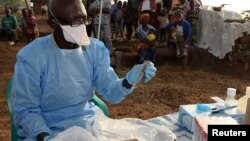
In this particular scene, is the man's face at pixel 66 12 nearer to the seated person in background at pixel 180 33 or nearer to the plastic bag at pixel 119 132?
the plastic bag at pixel 119 132

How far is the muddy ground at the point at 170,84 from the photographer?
441 cm

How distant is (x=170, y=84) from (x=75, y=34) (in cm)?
366

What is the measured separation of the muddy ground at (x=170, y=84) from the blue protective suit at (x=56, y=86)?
1.66m

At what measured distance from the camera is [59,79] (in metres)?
2.08

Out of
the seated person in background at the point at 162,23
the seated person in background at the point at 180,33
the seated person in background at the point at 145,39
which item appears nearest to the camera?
the seated person in background at the point at 145,39

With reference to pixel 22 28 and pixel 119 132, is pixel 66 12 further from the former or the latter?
pixel 22 28

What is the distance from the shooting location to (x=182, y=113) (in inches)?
81.7

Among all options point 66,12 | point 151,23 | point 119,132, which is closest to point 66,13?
point 66,12

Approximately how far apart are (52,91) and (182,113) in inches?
30.7

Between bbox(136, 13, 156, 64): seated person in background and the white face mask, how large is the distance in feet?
13.8

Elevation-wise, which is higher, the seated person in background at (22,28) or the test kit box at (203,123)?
the test kit box at (203,123)

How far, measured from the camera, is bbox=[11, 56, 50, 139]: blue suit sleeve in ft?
6.47

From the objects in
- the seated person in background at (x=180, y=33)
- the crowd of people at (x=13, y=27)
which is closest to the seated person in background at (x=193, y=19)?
the seated person in background at (x=180, y=33)

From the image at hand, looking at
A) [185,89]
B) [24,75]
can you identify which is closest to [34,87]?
[24,75]
